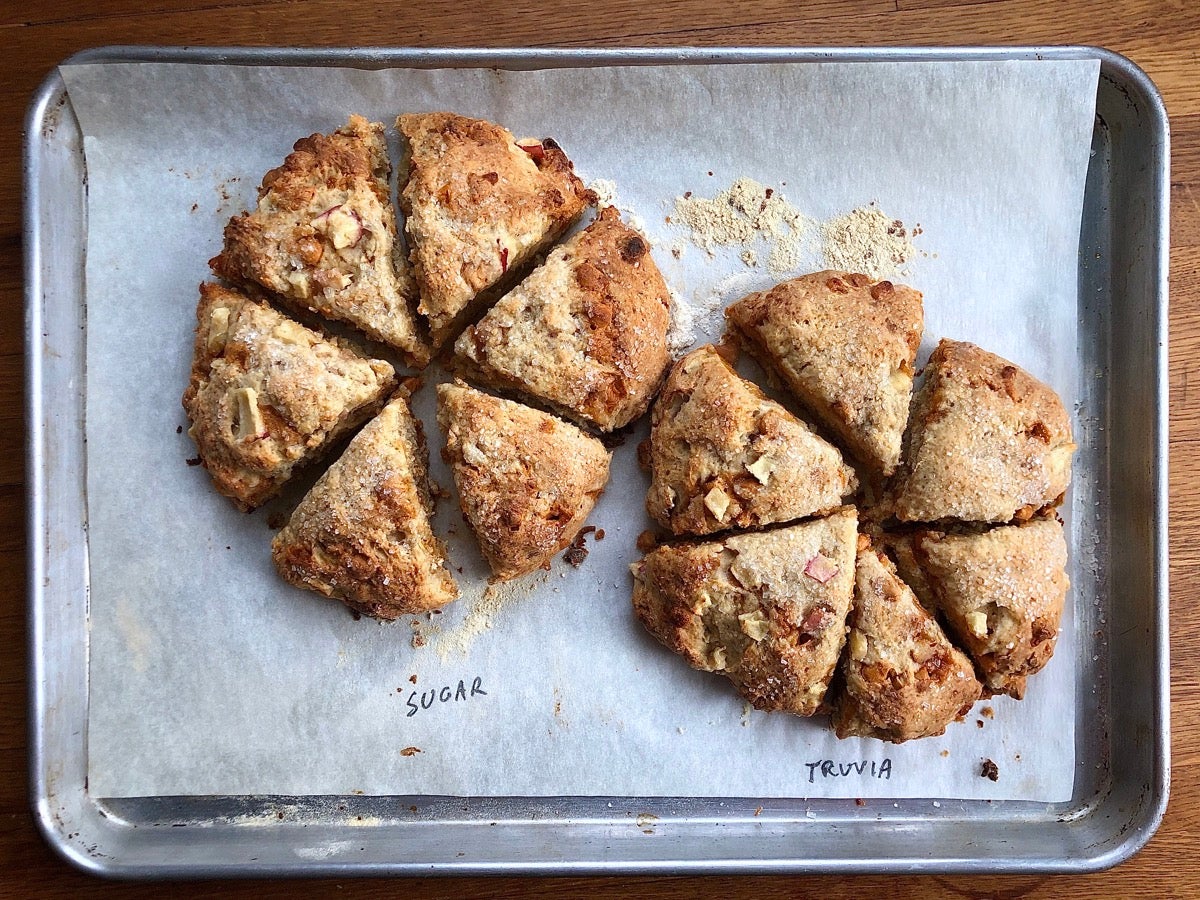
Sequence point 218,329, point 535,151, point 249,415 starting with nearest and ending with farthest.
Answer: point 249,415 < point 218,329 < point 535,151

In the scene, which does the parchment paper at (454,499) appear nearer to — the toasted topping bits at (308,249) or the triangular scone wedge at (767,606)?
the triangular scone wedge at (767,606)

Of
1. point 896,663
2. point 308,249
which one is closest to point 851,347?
point 896,663

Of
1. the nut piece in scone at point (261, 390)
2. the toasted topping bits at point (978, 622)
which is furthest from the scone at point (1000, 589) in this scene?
the nut piece in scone at point (261, 390)

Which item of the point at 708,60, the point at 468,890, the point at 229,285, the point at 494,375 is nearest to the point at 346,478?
the point at 494,375

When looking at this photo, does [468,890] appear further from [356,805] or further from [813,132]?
[813,132]

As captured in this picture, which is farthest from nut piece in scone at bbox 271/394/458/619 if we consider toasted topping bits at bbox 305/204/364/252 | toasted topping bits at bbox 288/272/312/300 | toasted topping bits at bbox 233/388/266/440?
toasted topping bits at bbox 305/204/364/252

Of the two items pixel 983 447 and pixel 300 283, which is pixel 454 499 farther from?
pixel 983 447
